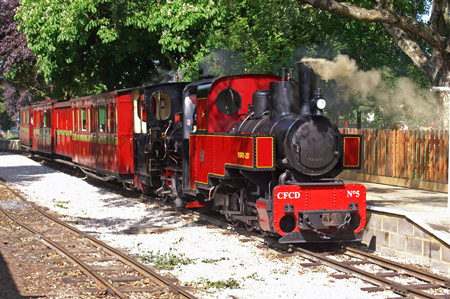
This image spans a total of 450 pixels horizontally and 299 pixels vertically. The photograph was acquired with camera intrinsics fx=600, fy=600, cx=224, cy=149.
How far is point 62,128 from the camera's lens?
2639cm

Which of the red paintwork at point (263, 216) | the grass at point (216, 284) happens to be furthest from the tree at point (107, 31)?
the grass at point (216, 284)

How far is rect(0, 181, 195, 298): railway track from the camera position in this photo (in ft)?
24.7

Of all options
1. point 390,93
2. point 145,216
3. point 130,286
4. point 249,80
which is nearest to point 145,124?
point 145,216

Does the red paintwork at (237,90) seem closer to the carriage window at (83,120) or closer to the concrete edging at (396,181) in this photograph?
the concrete edging at (396,181)

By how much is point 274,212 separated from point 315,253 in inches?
36.8

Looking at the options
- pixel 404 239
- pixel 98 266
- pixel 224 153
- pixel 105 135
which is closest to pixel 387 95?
pixel 105 135

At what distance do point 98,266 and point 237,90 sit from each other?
432cm

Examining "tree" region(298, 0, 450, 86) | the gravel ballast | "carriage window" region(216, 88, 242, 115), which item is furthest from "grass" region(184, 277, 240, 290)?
"tree" region(298, 0, 450, 86)

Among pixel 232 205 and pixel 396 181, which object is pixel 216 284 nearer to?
pixel 232 205

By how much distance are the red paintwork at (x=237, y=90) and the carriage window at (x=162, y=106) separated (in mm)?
3732

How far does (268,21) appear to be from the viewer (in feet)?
74.1

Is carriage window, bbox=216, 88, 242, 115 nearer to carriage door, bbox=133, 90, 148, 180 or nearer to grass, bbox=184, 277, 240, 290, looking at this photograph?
grass, bbox=184, 277, 240, 290

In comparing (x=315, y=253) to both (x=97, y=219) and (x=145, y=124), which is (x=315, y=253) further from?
(x=145, y=124)

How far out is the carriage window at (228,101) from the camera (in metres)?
11.2
